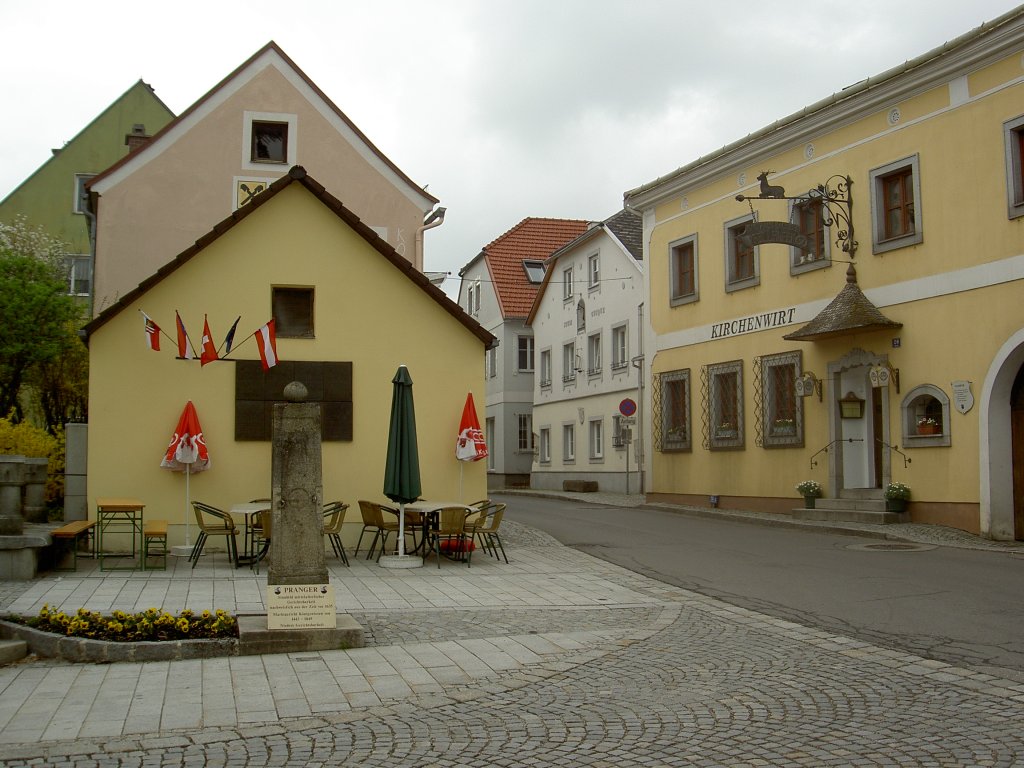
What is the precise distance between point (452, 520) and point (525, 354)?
30.2 metres

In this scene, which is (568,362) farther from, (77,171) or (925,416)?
(925,416)

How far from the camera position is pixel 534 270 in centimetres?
4638

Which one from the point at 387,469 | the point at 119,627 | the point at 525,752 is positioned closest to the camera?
the point at 525,752

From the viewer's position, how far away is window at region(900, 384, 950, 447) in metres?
18.5

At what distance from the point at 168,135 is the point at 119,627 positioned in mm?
15003

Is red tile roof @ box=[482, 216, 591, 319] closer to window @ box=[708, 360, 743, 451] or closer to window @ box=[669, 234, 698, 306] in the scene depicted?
window @ box=[669, 234, 698, 306]

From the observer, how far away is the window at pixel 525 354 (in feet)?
146

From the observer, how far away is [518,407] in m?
44.3

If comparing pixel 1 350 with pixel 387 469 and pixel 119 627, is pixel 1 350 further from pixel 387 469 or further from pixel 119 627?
Answer: pixel 119 627

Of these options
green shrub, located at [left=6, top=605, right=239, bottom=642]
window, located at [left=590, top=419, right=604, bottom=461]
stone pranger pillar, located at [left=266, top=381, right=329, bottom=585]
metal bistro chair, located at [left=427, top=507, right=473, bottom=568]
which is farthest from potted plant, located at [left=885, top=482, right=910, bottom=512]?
window, located at [left=590, top=419, right=604, bottom=461]

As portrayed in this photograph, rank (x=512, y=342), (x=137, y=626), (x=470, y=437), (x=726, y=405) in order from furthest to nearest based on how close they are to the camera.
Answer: (x=512, y=342) → (x=726, y=405) → (x=470, y=437) → (x=137, y=626)

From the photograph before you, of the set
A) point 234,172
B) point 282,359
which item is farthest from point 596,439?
point 282,359

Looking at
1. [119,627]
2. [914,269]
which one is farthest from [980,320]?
[119,627]

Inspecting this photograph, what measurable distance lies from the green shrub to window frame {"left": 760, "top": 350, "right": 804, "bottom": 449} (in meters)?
15.7
